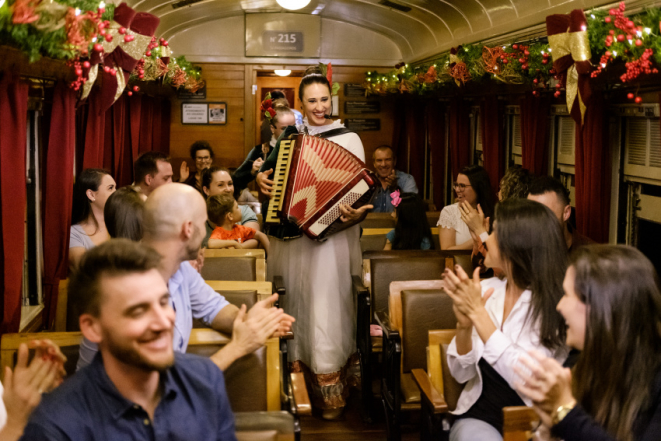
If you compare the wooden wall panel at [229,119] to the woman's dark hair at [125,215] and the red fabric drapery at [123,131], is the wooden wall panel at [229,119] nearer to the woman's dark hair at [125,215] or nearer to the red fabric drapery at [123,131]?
the red fabric drapery at [123,131]

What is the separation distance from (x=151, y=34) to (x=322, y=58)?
703 centimetres

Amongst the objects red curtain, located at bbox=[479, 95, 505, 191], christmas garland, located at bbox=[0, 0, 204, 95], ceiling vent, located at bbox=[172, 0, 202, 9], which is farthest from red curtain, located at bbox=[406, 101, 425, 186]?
christmas garland, located at bbox=[0, 0, 204, 95]

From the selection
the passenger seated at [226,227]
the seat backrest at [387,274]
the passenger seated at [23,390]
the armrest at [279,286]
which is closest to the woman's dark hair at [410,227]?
the seat backrest at [387,274]

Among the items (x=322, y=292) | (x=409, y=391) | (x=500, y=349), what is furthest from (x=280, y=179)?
(x=500, y=349)

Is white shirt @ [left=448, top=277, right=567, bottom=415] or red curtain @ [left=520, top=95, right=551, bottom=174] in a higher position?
red curtain @ [left=520, top=95, right=551, bottom=174]

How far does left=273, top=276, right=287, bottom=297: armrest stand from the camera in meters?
4.35

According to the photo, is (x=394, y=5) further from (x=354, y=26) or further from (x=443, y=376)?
(x=443, y=376)

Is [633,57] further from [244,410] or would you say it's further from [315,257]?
[244,410]

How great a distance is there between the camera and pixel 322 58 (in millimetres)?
11648

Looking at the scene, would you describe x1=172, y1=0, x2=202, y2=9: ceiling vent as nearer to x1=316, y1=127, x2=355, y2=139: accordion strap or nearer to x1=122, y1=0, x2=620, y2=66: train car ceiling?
x1=122, y1=0, x2=620, y2=66: train car ceiling

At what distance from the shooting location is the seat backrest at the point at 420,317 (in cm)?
358

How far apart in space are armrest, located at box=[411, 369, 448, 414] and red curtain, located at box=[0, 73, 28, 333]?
6.96ft

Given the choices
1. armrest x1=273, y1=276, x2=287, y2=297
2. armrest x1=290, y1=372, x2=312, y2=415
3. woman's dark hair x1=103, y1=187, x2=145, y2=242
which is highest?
woman's dark hair x1=103, y1=187, x2=145, y2=242

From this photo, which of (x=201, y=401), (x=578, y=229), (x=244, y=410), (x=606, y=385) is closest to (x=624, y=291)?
(x=606, y=385)
